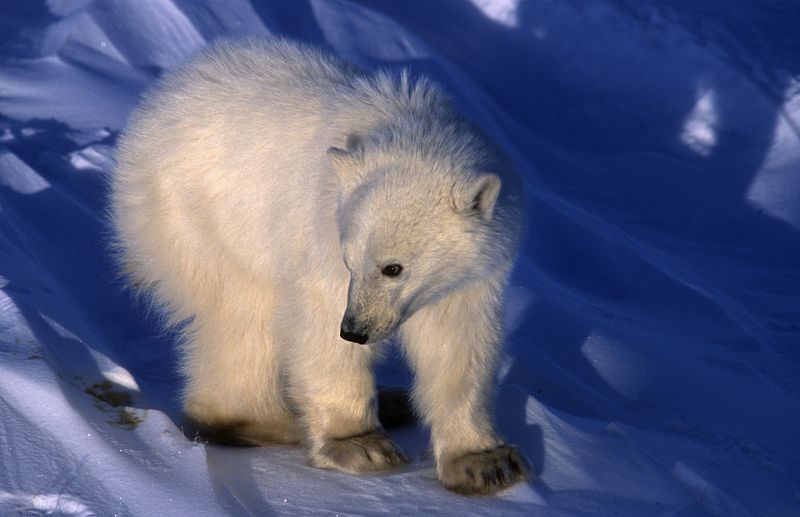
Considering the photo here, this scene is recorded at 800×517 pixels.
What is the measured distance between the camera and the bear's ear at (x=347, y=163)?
3393 millimetres

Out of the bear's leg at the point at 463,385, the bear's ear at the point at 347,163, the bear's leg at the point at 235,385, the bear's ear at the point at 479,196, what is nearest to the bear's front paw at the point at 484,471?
the bear's leg at the point at 463,385

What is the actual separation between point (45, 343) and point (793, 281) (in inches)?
169

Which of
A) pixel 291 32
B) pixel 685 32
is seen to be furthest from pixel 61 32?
pixel 685 32

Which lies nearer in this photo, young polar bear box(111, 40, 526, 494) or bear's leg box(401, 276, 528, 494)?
young polar bear box(111, 40, 526, 494)

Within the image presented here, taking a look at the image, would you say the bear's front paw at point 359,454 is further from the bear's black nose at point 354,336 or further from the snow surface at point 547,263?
the bear's black nose at point 354,336

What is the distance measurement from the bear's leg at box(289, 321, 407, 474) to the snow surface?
105mm

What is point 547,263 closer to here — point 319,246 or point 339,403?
point 339,403

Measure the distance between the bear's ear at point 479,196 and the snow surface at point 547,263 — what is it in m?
0.52

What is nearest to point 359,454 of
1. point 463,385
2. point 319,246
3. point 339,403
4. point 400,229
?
point 339,403

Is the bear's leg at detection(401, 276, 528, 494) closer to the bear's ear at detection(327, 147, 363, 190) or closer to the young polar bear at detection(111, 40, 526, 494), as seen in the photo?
the young polar bear at detection(111, 40, 526, 494)

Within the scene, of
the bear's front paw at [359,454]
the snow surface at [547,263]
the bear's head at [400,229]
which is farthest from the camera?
the bear's front paw at [359,454]

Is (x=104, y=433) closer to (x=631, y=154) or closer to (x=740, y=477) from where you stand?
(x=740, y=477)

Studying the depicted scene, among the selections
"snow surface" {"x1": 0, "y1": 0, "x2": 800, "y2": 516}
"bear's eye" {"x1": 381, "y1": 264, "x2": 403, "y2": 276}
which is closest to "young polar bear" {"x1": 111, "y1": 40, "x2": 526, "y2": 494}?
"bear's eye" {"x1": 381, "y1": 264, "x2": 403, "y2": 276}

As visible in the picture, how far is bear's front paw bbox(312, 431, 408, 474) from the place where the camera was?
3762mm
